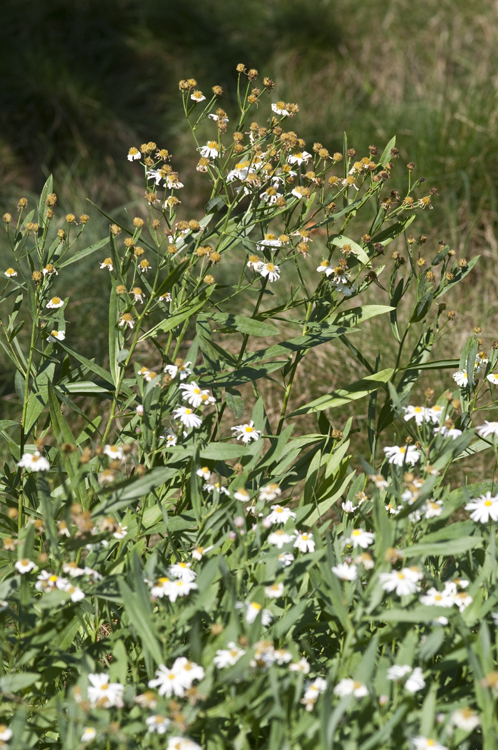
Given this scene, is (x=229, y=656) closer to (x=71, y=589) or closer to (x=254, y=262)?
(x=71, y=589)

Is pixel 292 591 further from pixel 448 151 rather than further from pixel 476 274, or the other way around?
pixel 448 151

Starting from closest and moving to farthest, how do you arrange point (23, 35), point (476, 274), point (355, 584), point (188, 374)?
point (355, 584)
point (188, 374)
point (476, 274)
point (23, 35)

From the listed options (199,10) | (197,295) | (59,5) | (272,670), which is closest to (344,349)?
(197,295)

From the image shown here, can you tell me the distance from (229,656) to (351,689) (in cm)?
20

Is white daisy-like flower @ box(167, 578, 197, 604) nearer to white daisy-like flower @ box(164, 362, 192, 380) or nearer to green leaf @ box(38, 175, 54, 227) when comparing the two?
white daisy-like flower @ box(164, 362, 192, 380)

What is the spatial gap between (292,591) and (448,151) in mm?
3305

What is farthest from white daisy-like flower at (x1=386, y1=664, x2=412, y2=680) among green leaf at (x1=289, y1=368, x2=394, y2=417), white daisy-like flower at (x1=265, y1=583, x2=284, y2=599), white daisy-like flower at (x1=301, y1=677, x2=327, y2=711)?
green leaf at (x1=289, y1=368, x2=394, y2=417)

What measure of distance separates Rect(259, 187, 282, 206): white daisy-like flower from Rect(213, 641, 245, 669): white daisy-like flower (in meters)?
0.97

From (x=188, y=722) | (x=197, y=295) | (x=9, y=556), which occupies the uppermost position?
(x=197, y=295)

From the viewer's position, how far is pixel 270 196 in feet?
5.84

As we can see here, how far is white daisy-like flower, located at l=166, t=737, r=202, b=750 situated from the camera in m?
1.07

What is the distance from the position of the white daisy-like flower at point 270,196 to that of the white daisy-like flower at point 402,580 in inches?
34.2

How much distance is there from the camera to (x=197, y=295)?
1.67 m

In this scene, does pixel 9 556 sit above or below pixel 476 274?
above
